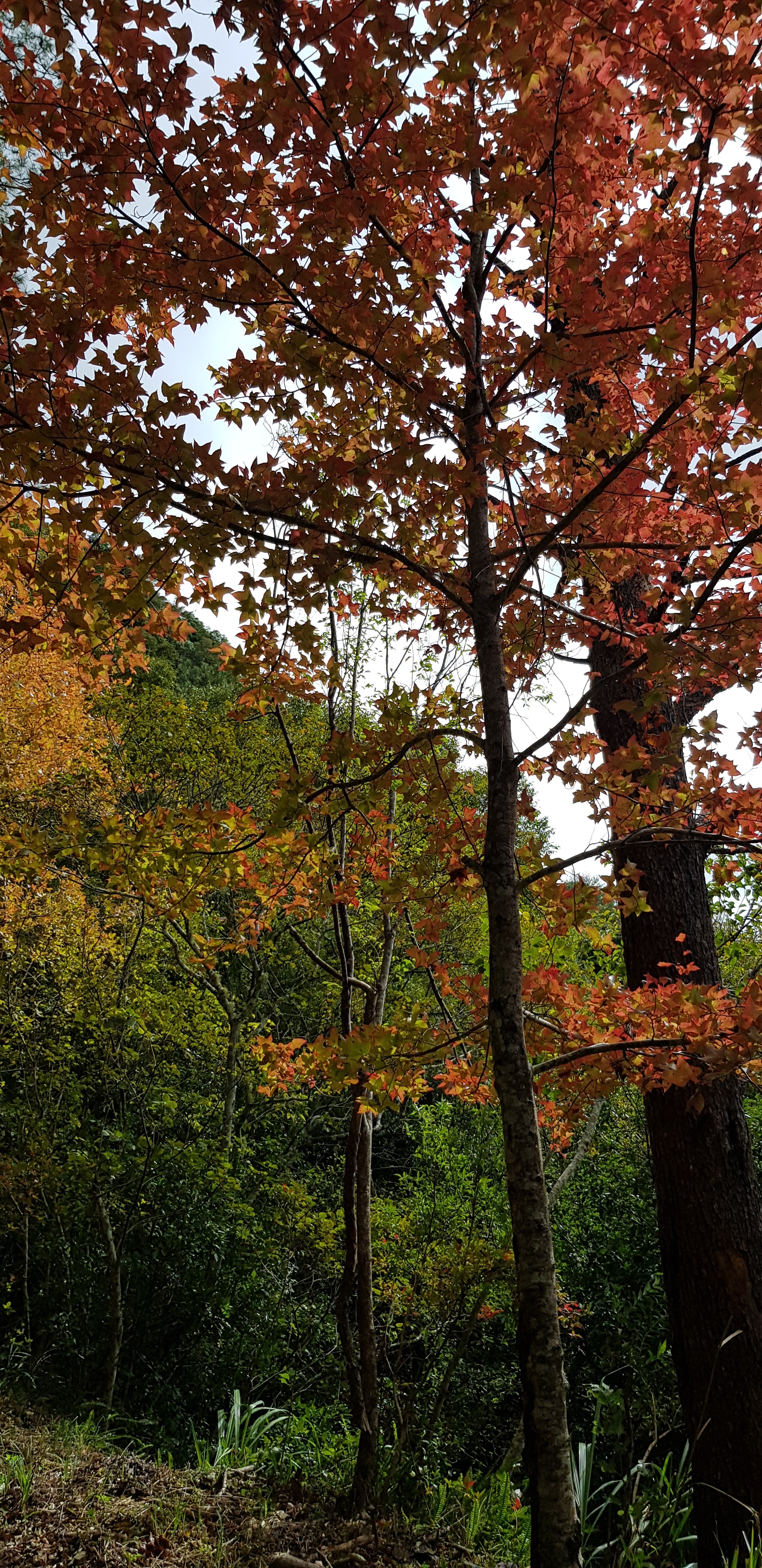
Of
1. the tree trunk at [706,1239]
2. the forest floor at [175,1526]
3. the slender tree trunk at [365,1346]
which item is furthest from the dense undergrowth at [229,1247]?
the tree trunk at [706,1239]

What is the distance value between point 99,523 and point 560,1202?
7.29 metres

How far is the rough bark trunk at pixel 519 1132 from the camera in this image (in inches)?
65.4

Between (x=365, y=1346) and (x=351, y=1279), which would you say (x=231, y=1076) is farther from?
(x=365, y=1346)

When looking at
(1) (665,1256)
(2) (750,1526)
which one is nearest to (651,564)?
(1) (665,1256)

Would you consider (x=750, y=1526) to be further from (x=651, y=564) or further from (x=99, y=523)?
(x=99, y=523)

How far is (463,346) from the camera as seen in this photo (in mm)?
2047

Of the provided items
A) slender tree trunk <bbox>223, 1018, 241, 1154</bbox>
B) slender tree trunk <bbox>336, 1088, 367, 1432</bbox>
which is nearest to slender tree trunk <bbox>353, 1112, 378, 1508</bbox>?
slender tree trunk <bbox>336, 1088, 367, 1432</bbox>

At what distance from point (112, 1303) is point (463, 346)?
651 centimetres

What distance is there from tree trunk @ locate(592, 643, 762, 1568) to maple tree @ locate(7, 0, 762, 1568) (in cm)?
11

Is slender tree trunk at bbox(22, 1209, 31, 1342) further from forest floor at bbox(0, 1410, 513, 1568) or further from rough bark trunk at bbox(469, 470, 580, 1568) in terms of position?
rough bark trunk at bbox(469, 470, 580, 1568)

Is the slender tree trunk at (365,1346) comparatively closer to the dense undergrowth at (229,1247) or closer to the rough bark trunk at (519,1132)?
the dense undergrowth at (229,1247)

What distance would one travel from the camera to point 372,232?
211cm

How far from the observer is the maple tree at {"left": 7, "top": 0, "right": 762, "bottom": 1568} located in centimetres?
168

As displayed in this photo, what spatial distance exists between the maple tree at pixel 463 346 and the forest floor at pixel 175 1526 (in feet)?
3.44
